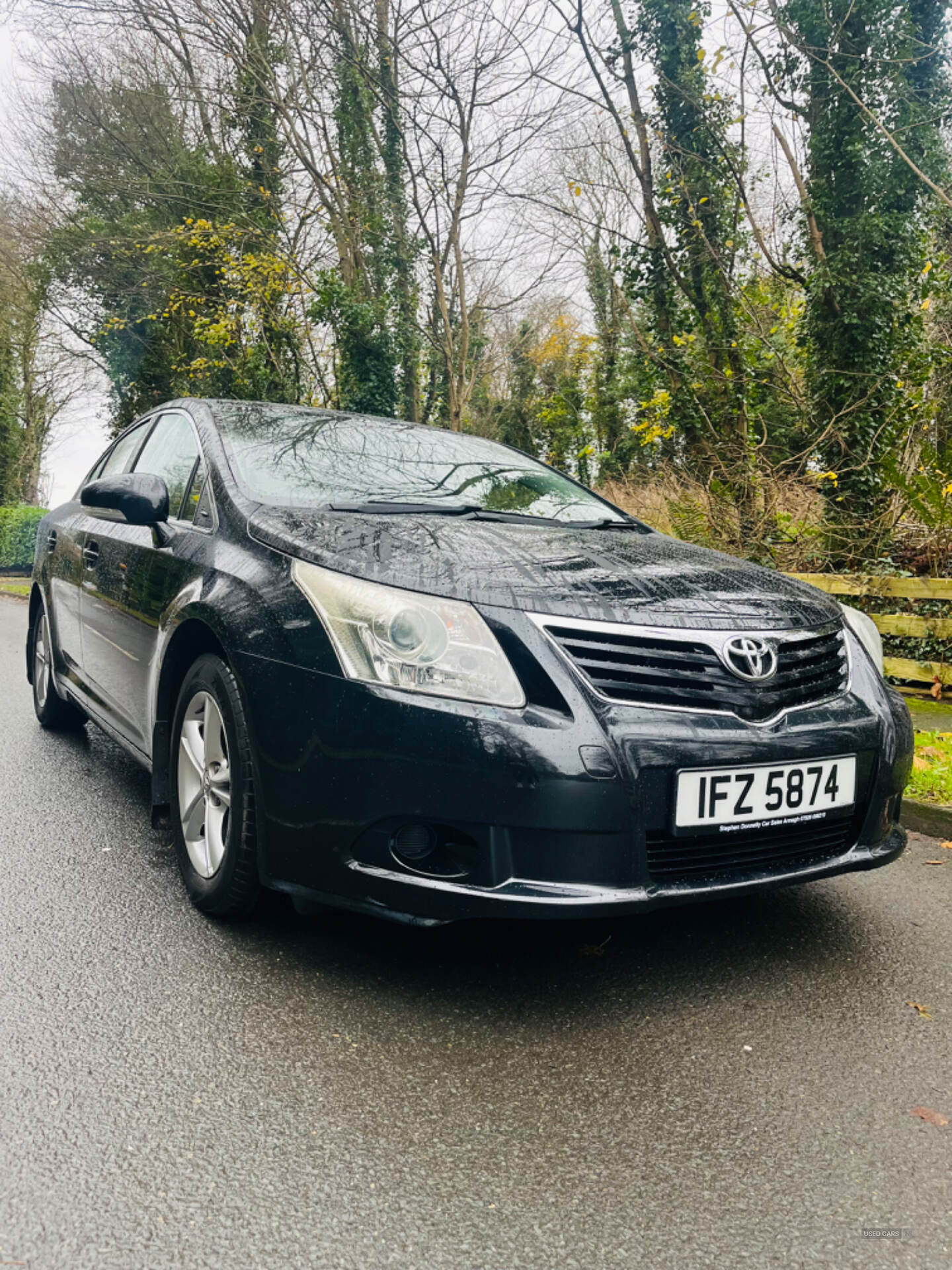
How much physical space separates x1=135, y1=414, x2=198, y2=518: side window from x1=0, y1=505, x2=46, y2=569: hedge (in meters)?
23.9

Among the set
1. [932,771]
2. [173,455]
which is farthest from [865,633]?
[173,455]

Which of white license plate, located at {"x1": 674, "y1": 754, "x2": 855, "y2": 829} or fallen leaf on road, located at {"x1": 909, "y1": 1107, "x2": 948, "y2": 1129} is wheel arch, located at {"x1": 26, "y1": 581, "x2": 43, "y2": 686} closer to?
white license plate, located at {"x1": 674, "y1": 754, "x2": 855, "y2": 829}

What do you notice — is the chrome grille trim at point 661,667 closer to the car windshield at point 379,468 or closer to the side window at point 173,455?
the car windshield at point 379,468

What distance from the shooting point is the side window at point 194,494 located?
3.29 m

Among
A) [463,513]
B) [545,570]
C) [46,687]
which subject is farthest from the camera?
[46,687]

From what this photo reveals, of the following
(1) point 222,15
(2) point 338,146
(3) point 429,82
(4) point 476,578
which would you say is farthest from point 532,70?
(4) point 476,578

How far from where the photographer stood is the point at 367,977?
253 cm

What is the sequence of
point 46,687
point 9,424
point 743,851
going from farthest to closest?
1. point 9,424
2. point 46,687
3. point 743,851

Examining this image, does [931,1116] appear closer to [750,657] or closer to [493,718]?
[750,657]

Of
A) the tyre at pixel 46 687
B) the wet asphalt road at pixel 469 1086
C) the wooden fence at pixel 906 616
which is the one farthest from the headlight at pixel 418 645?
the wooden fence at pixel 906 616

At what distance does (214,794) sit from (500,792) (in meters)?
1.00

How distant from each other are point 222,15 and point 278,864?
14.9 m

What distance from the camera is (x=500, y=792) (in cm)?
220

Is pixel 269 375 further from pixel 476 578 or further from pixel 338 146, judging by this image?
pixel 476 578
